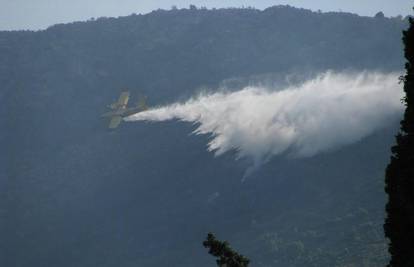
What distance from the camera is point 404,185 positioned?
35094 millimetres

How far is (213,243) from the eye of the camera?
32625 mm

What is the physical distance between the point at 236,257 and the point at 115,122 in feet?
360

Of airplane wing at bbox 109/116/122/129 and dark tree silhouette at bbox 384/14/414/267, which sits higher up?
dark tree silhouette at bbox 384/14/414/267

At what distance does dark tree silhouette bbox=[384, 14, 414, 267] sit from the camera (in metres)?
34.8

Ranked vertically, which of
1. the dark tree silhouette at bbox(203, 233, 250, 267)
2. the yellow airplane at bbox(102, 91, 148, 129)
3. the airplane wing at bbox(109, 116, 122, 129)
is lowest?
the airplane wing at bbox(109, 116, 122, 129)

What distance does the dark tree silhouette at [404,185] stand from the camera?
3478cm

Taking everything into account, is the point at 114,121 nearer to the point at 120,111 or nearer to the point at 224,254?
the point at 120,111

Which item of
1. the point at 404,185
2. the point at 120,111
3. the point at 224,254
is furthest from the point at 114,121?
the point at 224,254

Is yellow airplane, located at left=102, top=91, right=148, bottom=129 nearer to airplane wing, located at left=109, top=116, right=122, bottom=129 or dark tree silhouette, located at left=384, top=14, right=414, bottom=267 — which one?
airplane wing, located at left=109, top=116, right=122, bottom=129

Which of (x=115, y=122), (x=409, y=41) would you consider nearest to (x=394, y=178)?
(x=409, y=41)

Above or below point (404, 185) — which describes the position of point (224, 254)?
below

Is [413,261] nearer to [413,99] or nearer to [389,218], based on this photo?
[389,218]

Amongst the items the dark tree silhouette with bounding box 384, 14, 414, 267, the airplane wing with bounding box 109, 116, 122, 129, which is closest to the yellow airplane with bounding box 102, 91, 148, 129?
the airplane wing with bounding box 109, 116, 122, 129

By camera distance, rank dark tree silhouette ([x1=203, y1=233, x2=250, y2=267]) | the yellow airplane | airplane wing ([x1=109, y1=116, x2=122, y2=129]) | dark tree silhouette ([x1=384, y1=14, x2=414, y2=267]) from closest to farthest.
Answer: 1. dark tree silhouette ([x1=203, y1=233, x2=250, y2=267])
2. dark tree silhouette ([x1=384, y1=14, x2=414, y2=267])
3. the yellow airplane
4. airplane wing ([x1=109, y1=116, x2=122, y2=129])
